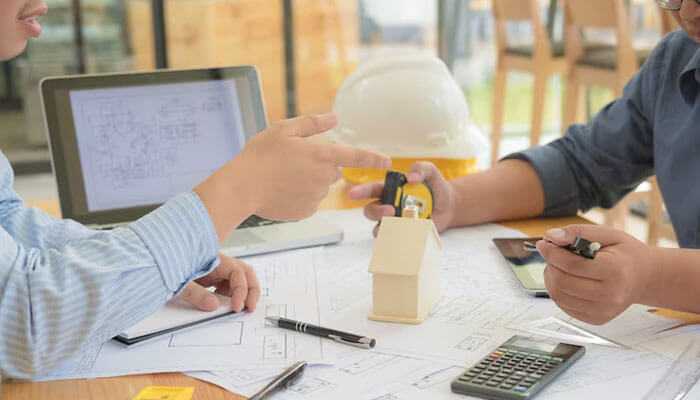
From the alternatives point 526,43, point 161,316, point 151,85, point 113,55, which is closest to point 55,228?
point 161,316

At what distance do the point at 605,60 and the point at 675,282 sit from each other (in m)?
2.88

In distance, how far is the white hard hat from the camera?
158cm

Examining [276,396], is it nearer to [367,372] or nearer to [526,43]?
[367,372]

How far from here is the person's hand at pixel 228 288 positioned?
40.4 inches

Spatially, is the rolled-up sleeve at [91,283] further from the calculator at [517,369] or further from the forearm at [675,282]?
the forearm at [675,282]

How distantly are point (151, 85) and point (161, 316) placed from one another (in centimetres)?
47

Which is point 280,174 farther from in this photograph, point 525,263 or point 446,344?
point 525,263

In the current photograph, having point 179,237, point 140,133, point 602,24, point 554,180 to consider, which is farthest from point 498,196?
point 602,24

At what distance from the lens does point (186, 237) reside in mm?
880

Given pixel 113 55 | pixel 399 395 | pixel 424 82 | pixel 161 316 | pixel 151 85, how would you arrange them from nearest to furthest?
pixel 399 395 → pixel 161 316 → pixel 151 85 → pixel 424 82 → pixel 113 55

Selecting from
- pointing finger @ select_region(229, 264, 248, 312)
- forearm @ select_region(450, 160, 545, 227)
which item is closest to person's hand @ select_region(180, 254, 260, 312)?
pointing finger @ select_region(229, 264, 248, 312)

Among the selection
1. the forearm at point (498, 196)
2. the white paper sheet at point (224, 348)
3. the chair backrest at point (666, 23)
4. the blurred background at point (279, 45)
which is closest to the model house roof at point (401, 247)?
the white paper sheet at point (224, 348)

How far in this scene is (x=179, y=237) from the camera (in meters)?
0.88

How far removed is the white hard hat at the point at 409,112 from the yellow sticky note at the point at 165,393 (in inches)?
32.0
